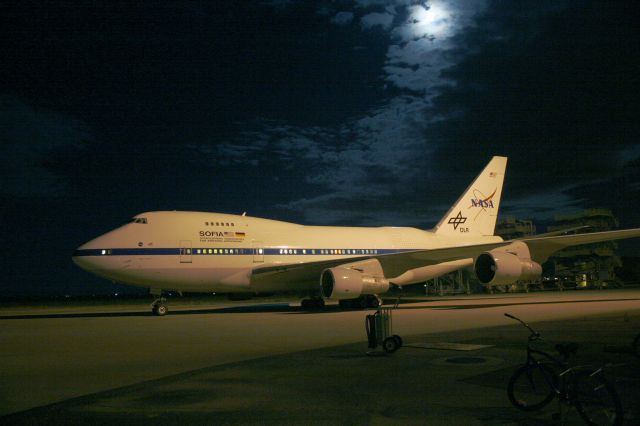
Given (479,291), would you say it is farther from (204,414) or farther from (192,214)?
(204,414)

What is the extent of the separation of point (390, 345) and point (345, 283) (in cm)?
1036

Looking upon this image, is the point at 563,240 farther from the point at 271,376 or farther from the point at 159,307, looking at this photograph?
the point at 271,376

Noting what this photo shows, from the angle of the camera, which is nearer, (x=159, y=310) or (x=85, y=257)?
(x=85, y=257)

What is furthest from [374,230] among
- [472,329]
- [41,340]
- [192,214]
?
[41,340]

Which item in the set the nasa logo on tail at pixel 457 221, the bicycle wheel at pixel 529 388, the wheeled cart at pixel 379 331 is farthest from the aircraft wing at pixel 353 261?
the bicycle wheel at pixel 529 388

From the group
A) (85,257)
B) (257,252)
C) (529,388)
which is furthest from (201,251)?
(529,388)

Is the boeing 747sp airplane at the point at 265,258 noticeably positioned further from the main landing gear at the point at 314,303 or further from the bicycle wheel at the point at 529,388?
the bicycle wheel at the point at 529,388

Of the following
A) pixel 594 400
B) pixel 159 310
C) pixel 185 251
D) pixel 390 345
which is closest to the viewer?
pixel 594 400

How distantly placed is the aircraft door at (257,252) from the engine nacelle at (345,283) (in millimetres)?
3699

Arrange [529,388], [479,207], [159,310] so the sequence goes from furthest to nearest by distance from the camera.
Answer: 1. [479,207]
2. [159,310]
3. [529,388]

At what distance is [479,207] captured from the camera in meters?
29.8

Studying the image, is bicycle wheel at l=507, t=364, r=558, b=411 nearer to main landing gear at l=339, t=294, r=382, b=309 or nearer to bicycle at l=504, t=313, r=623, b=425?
A: bicycle at l=504, t=313, r=623, b=425

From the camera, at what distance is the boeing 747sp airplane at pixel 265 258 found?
66.7 feet

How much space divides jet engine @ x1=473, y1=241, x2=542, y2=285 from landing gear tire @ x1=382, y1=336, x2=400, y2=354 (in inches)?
475
